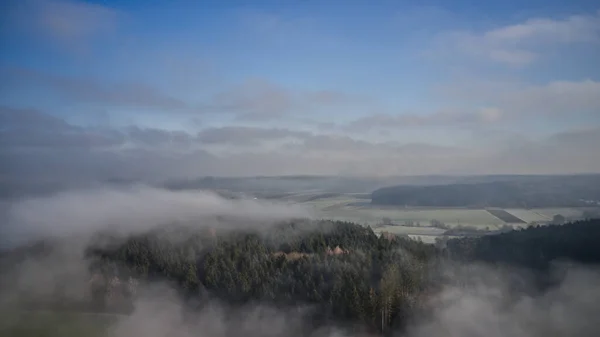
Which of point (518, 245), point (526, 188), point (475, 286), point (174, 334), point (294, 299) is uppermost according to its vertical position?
point (526, 188)

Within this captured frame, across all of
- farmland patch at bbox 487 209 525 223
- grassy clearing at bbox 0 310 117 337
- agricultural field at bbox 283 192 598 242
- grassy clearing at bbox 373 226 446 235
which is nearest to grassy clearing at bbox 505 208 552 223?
agricultural field at bbox 283 192 598 242

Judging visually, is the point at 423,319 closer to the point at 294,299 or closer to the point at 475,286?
the point at 475,286

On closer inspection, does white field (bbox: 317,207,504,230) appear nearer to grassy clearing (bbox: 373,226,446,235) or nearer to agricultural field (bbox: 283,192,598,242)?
agricultural field (bbox: 283,192,598,242)

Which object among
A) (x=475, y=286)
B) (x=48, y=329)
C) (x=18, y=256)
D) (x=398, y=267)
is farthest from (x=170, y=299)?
(x=475, y=286)

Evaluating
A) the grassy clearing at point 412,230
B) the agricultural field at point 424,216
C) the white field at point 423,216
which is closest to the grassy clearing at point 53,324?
the agricultural field at point 424,216

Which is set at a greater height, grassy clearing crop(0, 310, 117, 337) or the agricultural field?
the agricultural field

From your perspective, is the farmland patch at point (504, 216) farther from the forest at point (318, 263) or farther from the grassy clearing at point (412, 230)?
the grassy clearing at point (412, 230)
